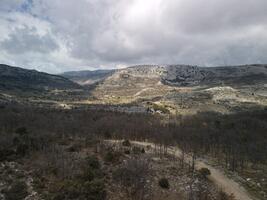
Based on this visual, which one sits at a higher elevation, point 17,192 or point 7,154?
point 7,154

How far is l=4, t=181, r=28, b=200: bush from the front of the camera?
1369 inches

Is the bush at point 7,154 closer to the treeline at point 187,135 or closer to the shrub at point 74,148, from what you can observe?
the treeline at point 187,135

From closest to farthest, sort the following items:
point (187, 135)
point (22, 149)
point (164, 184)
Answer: point (164, 184)
point (22, 149)
point (187, 135)

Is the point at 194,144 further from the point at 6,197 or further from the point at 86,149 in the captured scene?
the point at 6,197

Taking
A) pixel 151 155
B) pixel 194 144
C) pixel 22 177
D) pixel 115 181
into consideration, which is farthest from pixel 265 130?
pixel 22 177

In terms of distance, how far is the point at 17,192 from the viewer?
3572cm

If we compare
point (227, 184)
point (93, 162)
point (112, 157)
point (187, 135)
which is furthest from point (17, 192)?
point (187, 135)

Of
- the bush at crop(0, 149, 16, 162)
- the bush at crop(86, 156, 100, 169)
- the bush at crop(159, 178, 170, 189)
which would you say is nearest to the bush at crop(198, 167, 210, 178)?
the bush at crop(159, 178, 170, 189)

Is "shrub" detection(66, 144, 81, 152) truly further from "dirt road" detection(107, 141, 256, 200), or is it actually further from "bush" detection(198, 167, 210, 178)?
"bush" detection(198, 167, 210, 178)

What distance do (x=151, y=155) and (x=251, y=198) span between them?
69.5 feet

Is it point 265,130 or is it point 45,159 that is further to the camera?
point 265,130

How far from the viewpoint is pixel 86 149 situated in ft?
184

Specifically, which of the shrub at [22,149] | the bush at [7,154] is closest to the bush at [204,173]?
the shrub at [22,149]

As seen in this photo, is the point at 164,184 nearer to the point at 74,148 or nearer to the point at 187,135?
the point at 74,148
